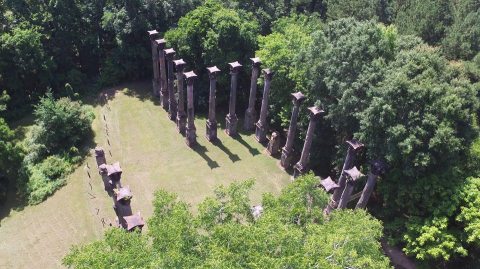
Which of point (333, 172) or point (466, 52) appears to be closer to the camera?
point (333, 172)

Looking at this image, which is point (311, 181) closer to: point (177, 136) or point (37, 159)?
point (177, 136)

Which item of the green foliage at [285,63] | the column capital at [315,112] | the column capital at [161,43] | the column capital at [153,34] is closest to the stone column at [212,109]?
the green foliage at [285,63]

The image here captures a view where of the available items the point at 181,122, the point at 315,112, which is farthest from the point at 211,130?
the point at 315,112

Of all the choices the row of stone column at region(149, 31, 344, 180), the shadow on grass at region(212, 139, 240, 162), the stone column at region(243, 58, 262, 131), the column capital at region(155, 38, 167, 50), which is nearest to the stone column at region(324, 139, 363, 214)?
the row of stone column at region(149, 31, 344, 180)


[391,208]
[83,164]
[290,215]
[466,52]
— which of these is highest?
[466,52]

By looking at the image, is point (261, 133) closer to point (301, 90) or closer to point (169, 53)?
point (301, 90)

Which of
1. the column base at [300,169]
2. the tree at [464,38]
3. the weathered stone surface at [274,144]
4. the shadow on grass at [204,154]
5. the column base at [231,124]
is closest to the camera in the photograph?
the column base at [300,169]

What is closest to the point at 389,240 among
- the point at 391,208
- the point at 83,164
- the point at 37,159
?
the point at 391,208

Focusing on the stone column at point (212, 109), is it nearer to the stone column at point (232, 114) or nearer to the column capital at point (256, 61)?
the stone column at point (232, 114)
